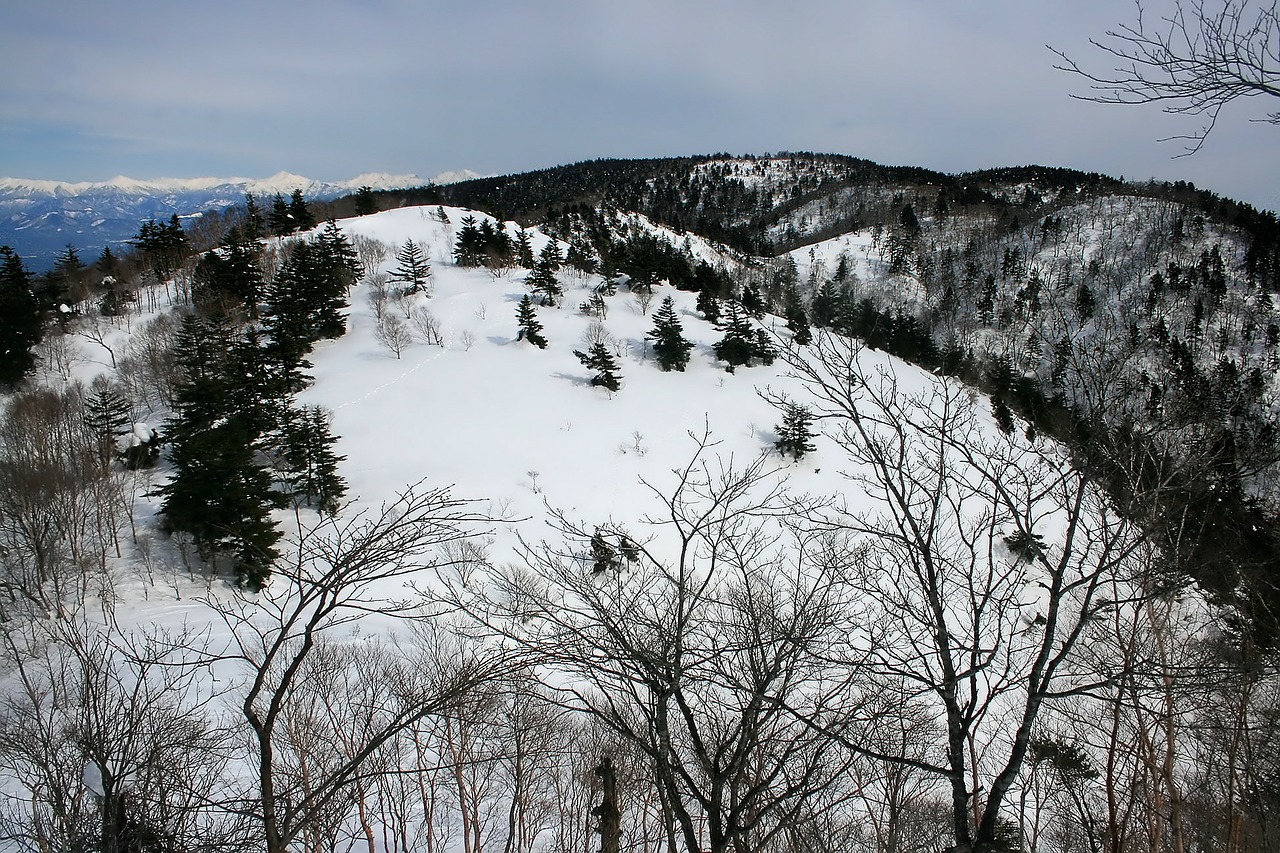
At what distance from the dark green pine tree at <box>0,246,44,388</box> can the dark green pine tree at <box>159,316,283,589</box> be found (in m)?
11.8

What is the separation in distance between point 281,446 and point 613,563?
95.3 feet

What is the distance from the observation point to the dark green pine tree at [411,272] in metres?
50.8

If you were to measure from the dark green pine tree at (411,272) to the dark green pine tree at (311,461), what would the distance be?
24.8 metres

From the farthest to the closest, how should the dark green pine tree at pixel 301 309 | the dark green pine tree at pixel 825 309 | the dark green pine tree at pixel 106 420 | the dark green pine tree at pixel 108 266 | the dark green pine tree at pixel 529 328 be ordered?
the dark green pine tree at pixel 108 266 < the dark green pine tree at pixel 529 328 < the dark green pine tree at pixel 301 309 < the dark green pine tree at pixel 106 420 < the dark green pine tree at pixel 825 309

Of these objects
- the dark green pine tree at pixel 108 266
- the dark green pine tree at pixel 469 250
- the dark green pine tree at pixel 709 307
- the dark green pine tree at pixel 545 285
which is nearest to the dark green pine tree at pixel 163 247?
the dark green pine tree at pixel 108 266

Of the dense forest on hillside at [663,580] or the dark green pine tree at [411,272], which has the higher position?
the dark green pine tree at [411,272]

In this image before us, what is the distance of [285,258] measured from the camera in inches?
2024

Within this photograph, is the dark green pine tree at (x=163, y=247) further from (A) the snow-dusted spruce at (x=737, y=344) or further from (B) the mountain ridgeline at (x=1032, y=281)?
(A) the snow-dusted spruce at (x=737, y=344)

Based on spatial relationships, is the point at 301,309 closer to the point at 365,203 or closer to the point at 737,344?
the point at 737,344

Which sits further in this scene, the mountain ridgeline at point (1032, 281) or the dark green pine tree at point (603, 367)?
the dark green pine tree at point (603, 367)

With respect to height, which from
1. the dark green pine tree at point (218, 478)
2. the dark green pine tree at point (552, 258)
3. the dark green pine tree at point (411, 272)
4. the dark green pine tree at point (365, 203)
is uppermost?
the dark green pine tree at point (365, 203)

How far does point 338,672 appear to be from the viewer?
604 inches

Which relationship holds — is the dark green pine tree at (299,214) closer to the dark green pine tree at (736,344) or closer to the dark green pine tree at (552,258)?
the dark green pine tree at (552,258)

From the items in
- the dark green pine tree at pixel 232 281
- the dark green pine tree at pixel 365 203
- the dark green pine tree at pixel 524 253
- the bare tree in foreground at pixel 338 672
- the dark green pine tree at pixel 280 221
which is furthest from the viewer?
the dark green pine tree at pixel 365 203
